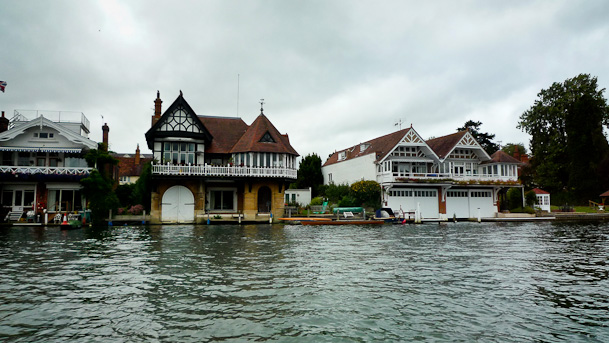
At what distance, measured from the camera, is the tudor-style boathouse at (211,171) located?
126ft

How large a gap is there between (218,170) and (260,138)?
5259 mm

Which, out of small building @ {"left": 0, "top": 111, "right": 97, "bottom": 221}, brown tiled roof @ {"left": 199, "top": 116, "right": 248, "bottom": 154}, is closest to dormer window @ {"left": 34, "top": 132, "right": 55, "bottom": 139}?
small building @ {"left": 0, "top": 111, "right": 97, "bottom": 221}

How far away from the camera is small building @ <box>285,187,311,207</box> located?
50812mm

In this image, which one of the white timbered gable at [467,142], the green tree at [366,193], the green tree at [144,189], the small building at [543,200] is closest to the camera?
the green tree at [144,189]

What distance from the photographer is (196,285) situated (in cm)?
1162

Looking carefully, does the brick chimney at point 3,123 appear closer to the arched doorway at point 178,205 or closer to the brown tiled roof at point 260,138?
the arched doorway at point 178,205

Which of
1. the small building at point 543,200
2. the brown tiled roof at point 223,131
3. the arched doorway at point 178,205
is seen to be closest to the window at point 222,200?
the arched doorway at point 178,205

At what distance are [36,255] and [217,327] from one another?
13170 millimetres

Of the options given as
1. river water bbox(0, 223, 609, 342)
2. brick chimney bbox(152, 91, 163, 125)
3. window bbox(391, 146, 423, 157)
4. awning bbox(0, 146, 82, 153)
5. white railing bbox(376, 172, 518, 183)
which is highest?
brick chimney bbox(152, 91, 163, 125)

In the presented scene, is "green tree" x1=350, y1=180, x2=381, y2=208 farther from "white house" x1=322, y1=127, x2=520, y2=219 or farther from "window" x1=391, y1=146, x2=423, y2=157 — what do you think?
"window" x1=391, y1=146, x2=423, y2=157

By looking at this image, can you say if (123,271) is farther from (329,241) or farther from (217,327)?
(329,241)

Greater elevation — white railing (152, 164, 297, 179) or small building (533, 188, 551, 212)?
white railing (152, 164, 297, 179)

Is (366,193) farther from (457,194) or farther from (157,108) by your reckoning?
(157,108)

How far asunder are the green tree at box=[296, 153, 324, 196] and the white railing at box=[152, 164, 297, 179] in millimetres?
21047
